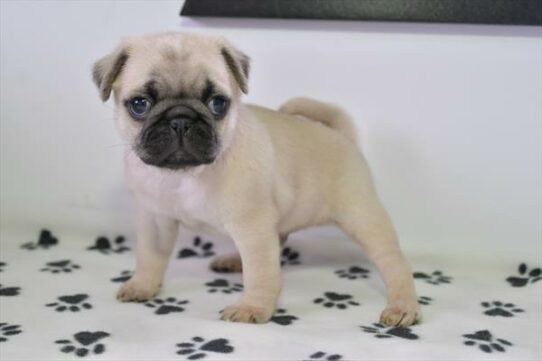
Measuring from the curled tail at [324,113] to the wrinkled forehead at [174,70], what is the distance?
24.2 inches

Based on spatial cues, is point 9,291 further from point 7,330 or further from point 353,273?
point 353,273

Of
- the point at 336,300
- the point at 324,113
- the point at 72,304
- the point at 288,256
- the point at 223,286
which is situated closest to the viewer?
the point at 72,304

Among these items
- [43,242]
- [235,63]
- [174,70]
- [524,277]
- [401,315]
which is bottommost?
[401,315]

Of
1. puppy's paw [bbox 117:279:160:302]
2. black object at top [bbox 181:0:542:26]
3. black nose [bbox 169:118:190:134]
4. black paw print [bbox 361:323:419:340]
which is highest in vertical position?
black object at top [bbox 181:0:542:26]

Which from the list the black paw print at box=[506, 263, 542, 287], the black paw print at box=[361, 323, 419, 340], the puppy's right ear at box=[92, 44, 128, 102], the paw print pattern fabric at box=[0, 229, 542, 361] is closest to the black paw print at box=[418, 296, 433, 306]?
the paw print pattern fabric at box=[0, 229, 542, 361]

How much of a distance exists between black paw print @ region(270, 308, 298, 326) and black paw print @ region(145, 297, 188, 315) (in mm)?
285

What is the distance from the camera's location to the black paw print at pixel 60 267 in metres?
2.57

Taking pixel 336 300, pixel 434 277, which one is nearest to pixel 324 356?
pixel 336 300

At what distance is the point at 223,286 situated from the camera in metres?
2.46

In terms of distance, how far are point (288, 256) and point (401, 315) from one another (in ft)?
2.89

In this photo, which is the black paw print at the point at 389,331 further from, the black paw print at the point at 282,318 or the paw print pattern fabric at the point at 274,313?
the black paw print at the point at 282,318

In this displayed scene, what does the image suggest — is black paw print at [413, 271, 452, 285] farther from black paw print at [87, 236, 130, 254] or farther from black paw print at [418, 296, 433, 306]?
black paw print at [87, 236, 130, 254]

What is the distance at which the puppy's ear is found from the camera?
2074mm

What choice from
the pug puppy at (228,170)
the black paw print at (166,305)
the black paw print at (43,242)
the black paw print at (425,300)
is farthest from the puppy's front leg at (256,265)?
the black paw print at (43,242)
